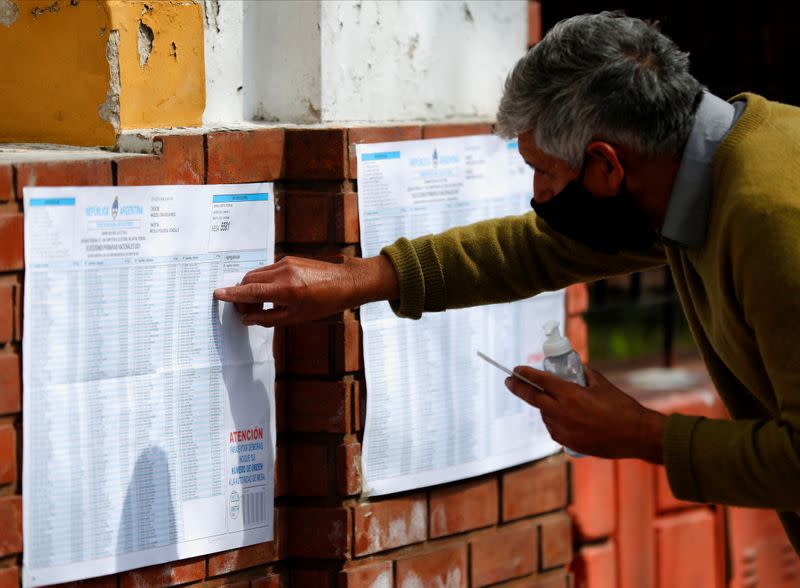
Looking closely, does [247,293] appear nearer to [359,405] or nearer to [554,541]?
[359,405]

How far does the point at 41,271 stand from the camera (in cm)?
203

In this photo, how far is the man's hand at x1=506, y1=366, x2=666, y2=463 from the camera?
200 centimetres

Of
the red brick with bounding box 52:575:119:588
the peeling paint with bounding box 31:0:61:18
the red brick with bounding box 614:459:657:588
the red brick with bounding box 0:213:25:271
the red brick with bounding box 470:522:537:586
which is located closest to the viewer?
the red brick with bounding box 0:213:25:271

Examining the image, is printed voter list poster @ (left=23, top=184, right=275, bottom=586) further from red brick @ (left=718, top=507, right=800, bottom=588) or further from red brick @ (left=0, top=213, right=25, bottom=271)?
red brick @ (left=718, top=507, right=800, bottom=588)

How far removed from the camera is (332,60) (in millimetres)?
2518

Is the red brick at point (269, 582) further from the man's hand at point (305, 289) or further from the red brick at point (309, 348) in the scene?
the man's hand at point (305, 289)

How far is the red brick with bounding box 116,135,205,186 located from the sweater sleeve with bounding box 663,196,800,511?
94 centimetres

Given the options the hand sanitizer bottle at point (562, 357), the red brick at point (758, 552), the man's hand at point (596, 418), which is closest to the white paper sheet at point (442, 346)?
the hand sanitizer bottle at point (562, 357)

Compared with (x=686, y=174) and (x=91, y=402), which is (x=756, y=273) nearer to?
(x=686, y=174)

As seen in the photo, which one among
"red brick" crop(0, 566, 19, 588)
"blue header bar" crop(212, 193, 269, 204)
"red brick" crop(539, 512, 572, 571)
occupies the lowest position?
"red brick" crop(539, 512, 572, 571)

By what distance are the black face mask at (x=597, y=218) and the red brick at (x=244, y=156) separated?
513 mm

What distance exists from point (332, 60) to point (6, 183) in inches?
30.6

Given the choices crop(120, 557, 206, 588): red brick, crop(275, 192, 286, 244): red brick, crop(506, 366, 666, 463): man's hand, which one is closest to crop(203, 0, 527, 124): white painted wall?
crop(275, 192, 286, 244): red brick

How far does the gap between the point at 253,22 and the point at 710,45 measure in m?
3.32
